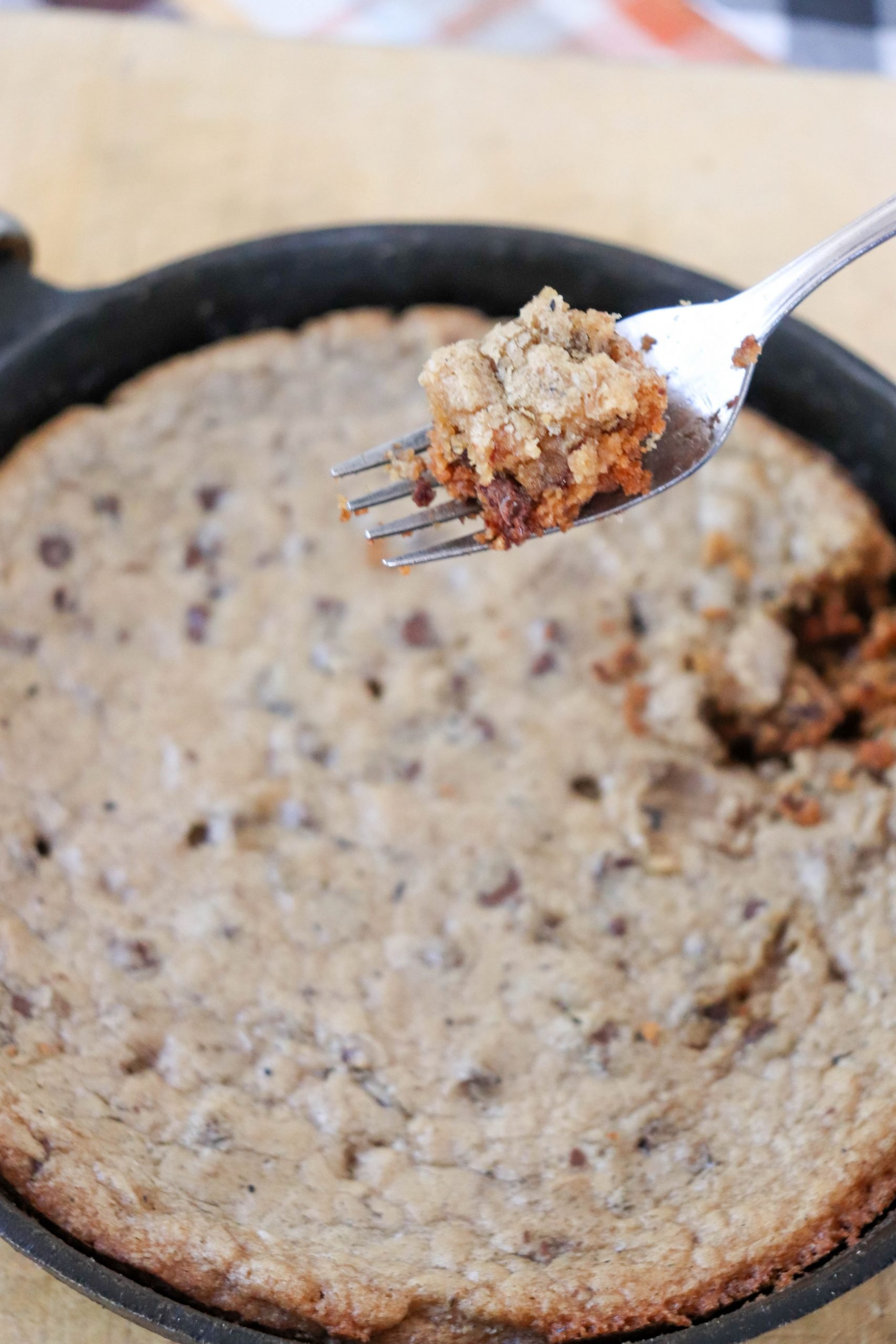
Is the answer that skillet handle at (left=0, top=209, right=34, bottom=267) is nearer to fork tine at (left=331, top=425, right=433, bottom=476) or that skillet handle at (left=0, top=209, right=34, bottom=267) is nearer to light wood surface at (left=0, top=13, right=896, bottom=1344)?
light wood surface at (left=0, top=13, right=896, bottom=1344)

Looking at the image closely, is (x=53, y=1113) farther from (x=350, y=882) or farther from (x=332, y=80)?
(x=332, y=80)

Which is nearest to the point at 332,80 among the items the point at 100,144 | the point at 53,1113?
the point at 100,144

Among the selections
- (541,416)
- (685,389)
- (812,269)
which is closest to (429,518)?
(541,416)

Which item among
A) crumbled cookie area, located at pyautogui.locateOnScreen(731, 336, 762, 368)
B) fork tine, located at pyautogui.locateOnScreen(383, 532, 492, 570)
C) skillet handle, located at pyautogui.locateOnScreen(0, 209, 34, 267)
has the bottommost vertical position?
skillet handle, located at pyautogui.locateOnScreen(0, 209, 34, 267)

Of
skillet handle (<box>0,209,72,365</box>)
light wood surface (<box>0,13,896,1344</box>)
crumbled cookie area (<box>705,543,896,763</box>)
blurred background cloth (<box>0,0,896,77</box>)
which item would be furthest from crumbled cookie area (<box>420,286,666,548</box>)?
blurred background cloth (<box>0,0,896,77</box>)

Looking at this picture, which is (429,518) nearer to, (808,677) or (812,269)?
(812,269)

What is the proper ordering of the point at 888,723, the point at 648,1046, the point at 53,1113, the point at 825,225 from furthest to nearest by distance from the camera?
1. the point at 825,225
2. the point at 888,723
3. the point at 648,1046
4. the point at 53,1113
